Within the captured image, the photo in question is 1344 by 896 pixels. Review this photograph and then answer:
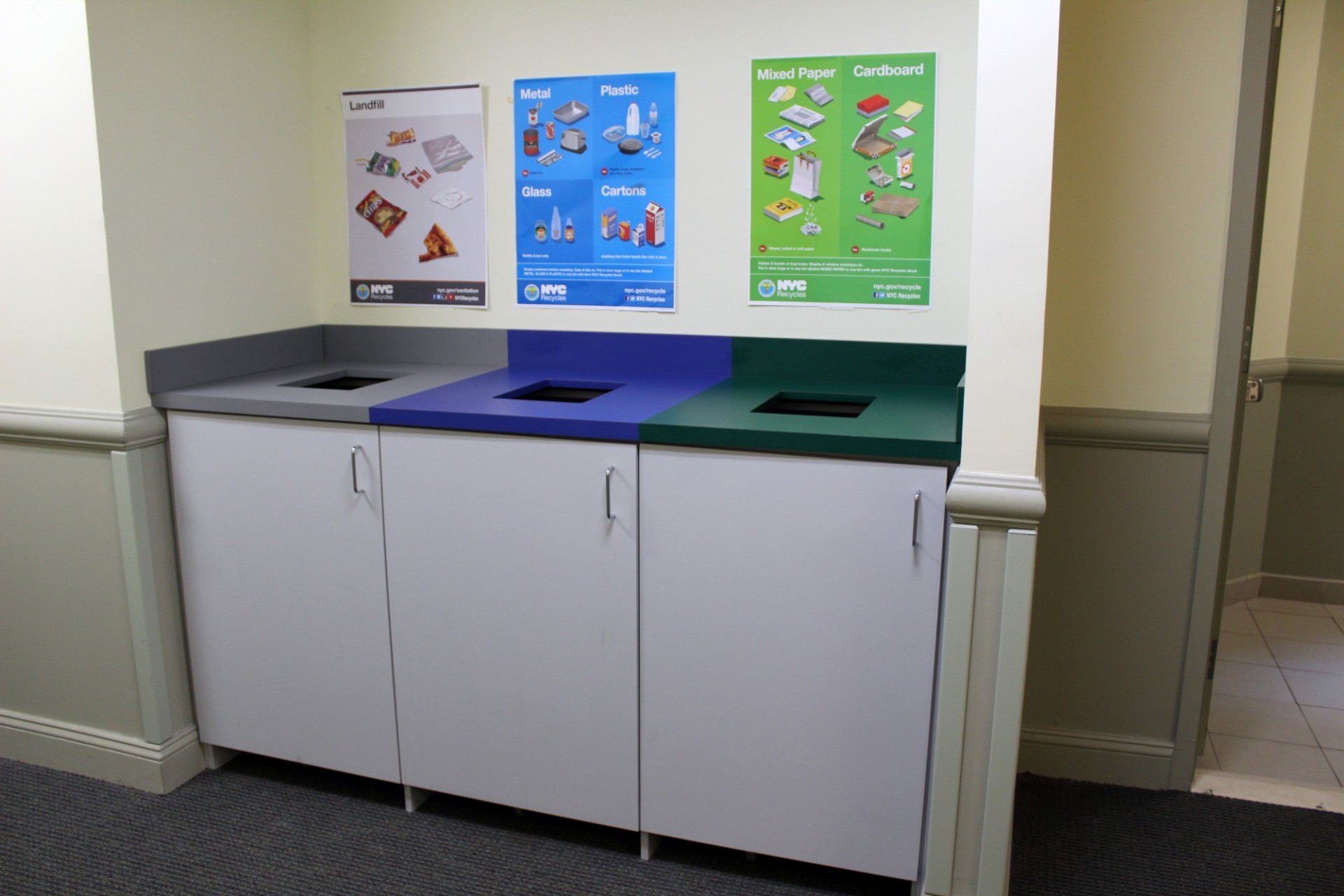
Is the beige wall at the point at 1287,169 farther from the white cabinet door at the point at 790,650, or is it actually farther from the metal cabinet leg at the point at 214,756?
the metal cabinet leg at the point at 214,756

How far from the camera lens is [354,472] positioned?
2.27m

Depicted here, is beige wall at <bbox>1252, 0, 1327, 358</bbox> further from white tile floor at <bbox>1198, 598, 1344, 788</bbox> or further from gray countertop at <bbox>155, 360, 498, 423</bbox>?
gray countertop at <bbox>155, 360, 498, 423</bbox>

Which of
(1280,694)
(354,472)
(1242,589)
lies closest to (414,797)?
(354,472)

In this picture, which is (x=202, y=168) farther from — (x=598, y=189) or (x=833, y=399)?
(x=833, y=399)

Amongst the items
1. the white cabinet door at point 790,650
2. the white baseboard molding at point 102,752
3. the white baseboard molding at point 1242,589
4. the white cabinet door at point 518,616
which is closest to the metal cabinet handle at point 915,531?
the white cabinet door at point 790,650

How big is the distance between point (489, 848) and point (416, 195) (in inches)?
65.2

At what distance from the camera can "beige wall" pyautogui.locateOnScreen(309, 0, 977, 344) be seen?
2.31 meters

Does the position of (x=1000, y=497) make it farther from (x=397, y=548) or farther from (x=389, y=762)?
(x=389, y=762)

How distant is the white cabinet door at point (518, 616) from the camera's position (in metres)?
2.12

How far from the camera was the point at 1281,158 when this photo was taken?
133 inches

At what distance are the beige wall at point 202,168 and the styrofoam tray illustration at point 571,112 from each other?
21.9 inches

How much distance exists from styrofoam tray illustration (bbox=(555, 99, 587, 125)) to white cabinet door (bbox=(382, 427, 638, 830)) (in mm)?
910

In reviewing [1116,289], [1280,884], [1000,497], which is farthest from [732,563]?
[1280,884]

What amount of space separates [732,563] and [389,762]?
997 mm
